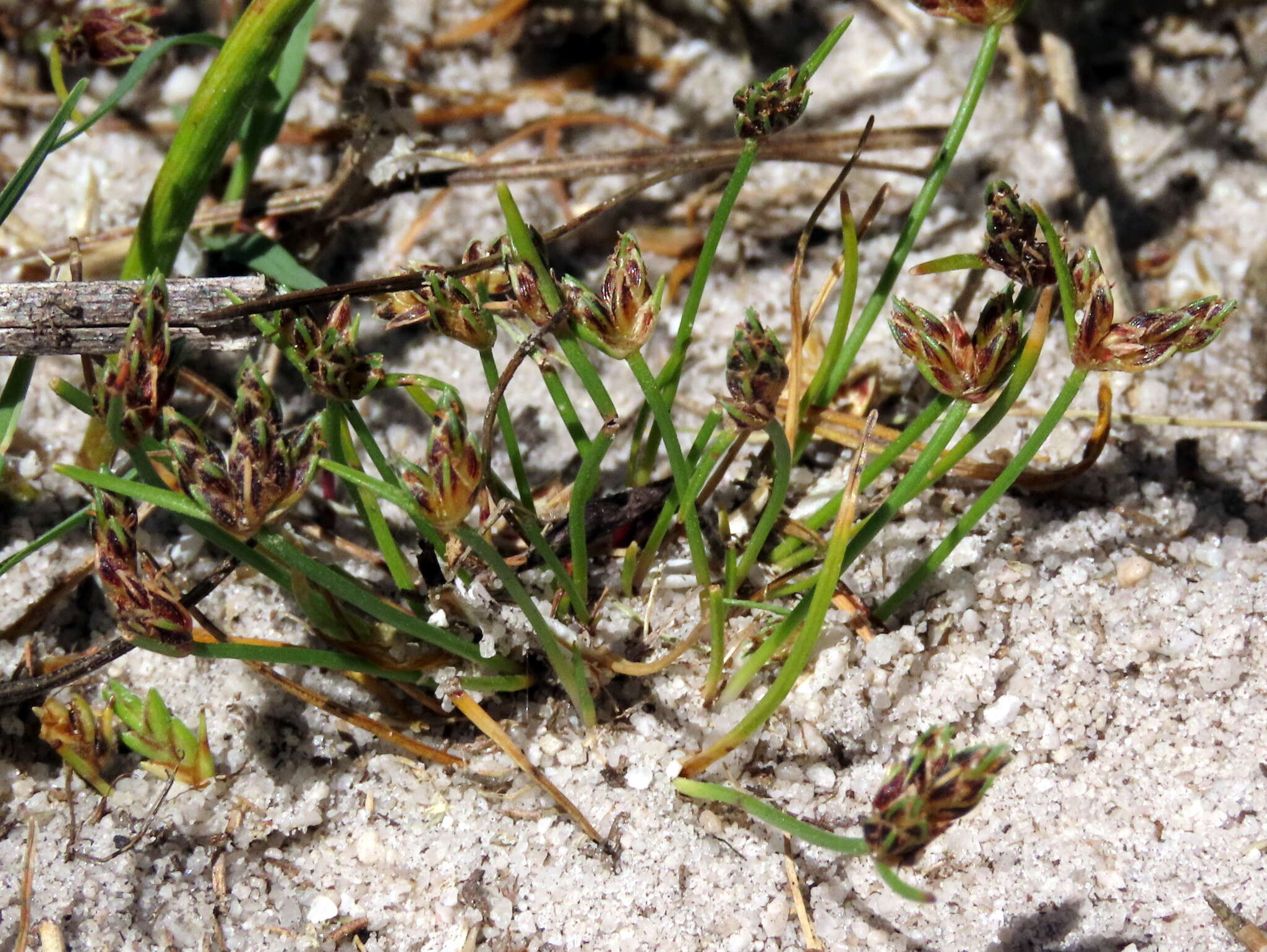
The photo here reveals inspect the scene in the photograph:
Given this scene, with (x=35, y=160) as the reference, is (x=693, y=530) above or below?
below

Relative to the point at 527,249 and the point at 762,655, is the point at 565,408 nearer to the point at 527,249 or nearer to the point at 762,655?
the point at 527,249

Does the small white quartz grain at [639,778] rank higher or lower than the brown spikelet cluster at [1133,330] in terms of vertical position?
lower

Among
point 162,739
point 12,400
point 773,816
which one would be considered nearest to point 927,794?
point 773,816

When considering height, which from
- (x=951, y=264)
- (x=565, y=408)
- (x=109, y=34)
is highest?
(x=109, y=34)

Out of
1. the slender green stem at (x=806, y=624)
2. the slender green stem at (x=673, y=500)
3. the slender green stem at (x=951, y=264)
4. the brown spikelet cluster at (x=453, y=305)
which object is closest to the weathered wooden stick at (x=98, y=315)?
the brown spikelet cluster at (x=453, y=305)

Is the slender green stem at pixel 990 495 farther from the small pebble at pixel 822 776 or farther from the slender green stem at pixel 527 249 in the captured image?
the slender green stem at pixel 527 249

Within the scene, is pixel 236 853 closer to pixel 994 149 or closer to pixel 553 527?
pixel 553 527
